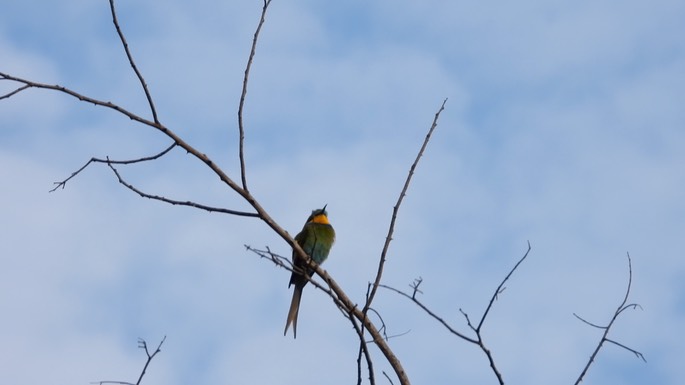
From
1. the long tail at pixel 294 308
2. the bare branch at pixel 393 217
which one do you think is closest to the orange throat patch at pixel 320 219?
the long tail at pixel 294 308

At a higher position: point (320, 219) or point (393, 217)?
point (320, 219)

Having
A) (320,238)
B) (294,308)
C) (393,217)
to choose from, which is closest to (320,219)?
(320,238)

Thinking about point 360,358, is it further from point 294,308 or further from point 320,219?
point 320,219

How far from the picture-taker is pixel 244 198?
108 inches

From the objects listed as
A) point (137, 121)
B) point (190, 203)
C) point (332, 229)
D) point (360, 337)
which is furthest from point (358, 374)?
point (332, 229)

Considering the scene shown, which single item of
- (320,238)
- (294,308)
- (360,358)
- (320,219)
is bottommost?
(360,358)

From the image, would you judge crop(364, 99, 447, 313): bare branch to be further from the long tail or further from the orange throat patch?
the orange throat patch

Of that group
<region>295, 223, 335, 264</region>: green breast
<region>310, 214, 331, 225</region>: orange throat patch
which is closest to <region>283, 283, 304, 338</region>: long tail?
<region>295, 223, 335, 264</region>: green breast

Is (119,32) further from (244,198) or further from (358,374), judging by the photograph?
(358,374)

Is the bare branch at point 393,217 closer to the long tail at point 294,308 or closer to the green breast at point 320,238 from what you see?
the long tail at point 294,308

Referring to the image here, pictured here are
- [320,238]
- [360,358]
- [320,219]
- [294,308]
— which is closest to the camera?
Answer: [360,358]

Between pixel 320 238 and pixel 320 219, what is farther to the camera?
pixel 320 219

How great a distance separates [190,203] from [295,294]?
236 cm

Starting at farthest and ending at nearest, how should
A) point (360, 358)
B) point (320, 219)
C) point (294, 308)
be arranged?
point (320, 219) < point (294, 308) < point (360, 358)
